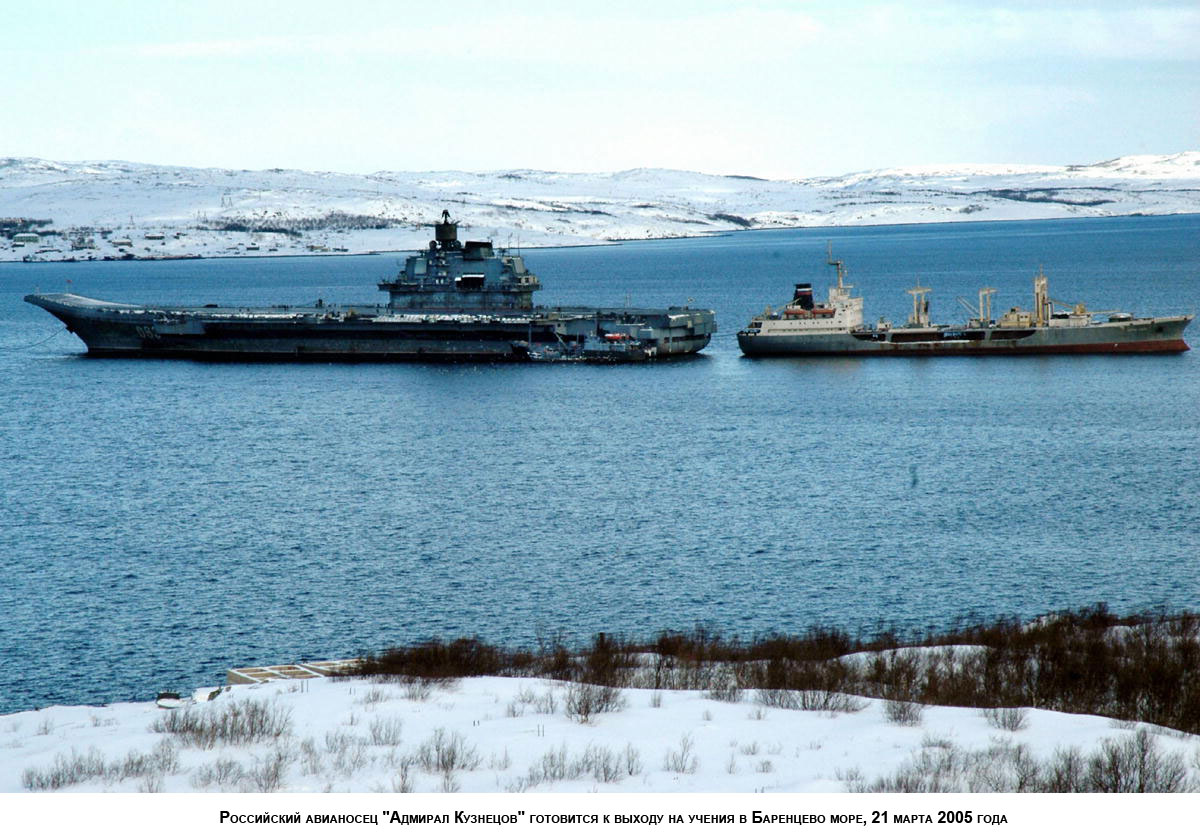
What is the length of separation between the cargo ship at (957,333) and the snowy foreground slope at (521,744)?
2494 inches

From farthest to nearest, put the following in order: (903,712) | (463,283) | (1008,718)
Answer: (463,283) → (903,712) → (1008,718)

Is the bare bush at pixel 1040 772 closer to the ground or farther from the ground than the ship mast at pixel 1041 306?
closer to the ground

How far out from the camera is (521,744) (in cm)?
1214

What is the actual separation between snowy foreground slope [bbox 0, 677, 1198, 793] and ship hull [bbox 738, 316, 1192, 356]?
6322 centimetres

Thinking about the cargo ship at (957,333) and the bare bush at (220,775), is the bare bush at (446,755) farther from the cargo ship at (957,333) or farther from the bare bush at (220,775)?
the cargo ship at (957,333)

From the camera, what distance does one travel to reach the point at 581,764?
1120 cm

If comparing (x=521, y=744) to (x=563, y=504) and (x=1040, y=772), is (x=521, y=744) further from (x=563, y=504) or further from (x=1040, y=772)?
(x=563, y=504)

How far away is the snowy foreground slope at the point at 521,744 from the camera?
10.8 metres

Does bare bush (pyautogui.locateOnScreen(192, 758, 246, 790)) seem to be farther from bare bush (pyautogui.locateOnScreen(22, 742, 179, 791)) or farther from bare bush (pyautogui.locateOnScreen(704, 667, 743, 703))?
bare bush (pyautogui.locateOnScreen(704, 667, 743, 703))

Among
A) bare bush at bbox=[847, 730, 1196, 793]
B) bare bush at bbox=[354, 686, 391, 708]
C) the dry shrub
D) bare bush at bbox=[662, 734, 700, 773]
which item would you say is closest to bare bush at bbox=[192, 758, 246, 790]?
the dry shrub

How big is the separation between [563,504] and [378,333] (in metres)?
44.1

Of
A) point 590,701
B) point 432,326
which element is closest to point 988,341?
point 432,326

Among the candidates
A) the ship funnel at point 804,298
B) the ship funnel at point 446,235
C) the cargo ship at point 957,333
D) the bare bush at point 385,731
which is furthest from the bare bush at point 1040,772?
the ship funnel at point 446,235
